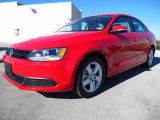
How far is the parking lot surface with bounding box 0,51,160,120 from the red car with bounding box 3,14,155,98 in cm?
27

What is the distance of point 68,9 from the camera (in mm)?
29031

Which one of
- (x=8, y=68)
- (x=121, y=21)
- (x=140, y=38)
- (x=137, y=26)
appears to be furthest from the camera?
(x=137, y=26)

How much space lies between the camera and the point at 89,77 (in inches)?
154

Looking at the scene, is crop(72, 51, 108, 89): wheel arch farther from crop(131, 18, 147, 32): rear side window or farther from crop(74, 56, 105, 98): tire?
crop(131, 18, 147, 32): rear side window

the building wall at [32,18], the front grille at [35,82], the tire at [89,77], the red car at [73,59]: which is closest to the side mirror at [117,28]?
the red car at [73,59]

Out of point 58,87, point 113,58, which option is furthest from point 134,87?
point 58,87

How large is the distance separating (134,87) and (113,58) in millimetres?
831

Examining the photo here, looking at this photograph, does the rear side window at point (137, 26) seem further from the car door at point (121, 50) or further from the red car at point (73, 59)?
→ the red car at point (73, 59)

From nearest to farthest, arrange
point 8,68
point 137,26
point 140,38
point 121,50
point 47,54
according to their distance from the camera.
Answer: point 47,54 → point 8,68 → point 121,50 → point 140,38 → point 137,26

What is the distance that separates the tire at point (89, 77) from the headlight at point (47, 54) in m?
0.43

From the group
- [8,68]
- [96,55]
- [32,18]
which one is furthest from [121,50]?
[32,18]

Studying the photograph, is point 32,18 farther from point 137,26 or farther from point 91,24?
point 91,24

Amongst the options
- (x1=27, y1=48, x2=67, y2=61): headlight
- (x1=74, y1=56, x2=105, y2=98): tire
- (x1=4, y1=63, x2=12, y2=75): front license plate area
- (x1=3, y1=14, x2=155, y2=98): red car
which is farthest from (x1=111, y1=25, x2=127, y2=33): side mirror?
(x1=4, y1=63, x2=12, y2=75): front license plate area

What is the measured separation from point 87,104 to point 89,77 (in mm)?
548
